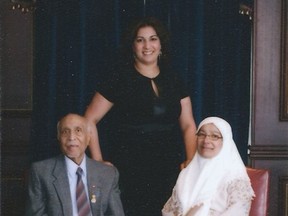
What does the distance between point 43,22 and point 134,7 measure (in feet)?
2.13

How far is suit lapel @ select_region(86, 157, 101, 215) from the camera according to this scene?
2.91 metres

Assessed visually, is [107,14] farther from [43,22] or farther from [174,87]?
[174,87]

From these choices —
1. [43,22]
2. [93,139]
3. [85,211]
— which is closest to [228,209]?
[85,211]

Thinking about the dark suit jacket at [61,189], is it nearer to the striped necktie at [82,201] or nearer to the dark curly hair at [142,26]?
the striped necktie at [82,201]

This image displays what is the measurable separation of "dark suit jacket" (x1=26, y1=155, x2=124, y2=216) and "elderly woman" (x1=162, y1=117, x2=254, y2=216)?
35cm

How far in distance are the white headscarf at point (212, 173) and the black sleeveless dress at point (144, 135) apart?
473mm

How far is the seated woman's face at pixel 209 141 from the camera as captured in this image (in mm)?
2902

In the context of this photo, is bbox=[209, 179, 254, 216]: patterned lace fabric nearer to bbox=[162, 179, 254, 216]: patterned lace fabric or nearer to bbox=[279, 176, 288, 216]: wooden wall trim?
bbox=[162, 179, 254, 216]: patterned lace fabric

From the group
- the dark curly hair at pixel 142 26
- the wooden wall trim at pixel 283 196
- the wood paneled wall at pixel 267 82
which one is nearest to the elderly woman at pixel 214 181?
the dark curly hair at pixel 142 26

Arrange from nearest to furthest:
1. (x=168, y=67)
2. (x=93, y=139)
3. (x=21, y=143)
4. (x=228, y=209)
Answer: (x=228, y=209), (x=93, y=139), (x=168, y=67), (x=21, y=143)

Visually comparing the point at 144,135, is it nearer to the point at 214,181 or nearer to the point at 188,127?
the point at 188,127

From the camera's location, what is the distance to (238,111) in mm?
3992

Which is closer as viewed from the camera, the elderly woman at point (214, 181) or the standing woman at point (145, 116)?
the elderly woman at point (214, 181)

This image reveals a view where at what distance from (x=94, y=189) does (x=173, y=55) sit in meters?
1.40
